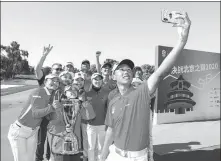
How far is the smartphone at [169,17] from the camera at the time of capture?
2.09m

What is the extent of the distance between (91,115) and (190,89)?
6.92 m

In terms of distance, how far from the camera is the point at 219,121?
413 inches

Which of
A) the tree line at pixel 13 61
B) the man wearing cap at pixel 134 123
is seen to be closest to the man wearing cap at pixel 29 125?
the man wearing cap at pixel 134 123

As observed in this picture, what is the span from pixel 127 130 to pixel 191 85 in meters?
8.30

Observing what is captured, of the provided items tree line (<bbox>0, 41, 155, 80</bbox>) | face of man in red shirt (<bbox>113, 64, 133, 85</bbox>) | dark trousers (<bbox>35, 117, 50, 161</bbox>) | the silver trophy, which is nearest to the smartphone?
face of man in red shirt (<bbox>113, 64, 133, 85</bbox>)

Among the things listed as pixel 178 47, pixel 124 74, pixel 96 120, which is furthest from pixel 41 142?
Answer: pixel 178 47

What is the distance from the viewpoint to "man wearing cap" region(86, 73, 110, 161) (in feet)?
15.1

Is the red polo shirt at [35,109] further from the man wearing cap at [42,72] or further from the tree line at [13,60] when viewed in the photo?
the tree line at [13,60]

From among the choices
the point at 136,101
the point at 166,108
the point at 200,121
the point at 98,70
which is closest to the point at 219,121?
the point at 200,121

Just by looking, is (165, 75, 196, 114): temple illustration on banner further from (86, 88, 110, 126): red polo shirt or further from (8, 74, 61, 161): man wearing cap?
(8, 74, 61, 161): man wearing cap

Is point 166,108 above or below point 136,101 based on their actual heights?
below

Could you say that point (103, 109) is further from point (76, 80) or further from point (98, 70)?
point (98, 70)

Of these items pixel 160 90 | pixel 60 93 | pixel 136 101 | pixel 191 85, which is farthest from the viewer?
pixel 191 85

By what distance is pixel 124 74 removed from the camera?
2641mm
